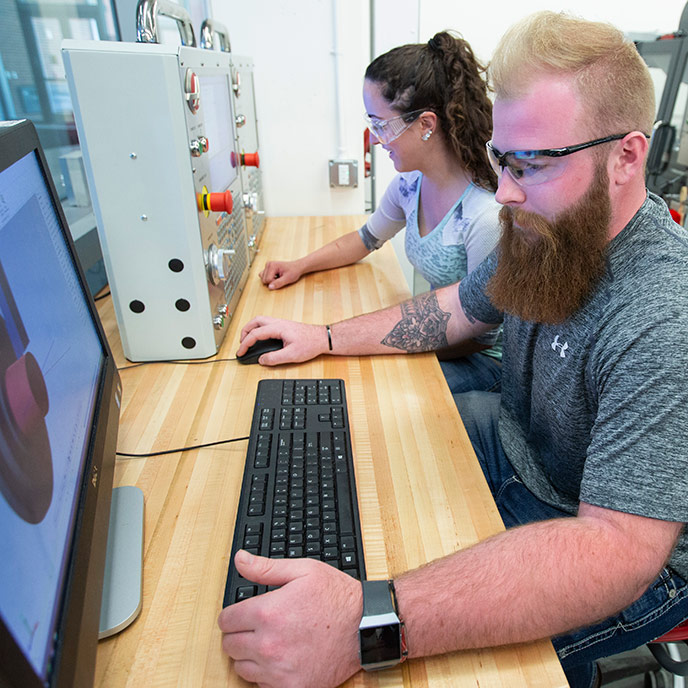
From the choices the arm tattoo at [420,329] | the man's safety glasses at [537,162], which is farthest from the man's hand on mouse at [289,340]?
the man's safety glasses at [537,162]

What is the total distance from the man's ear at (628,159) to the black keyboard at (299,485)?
19.0 inches

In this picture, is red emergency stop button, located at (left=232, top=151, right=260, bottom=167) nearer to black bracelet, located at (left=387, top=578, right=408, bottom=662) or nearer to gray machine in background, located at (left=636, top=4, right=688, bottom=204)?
black bracelet, located at (left=387, top=578, right=408, bottom=662)

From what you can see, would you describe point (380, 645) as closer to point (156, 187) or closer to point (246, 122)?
point (156, 187)

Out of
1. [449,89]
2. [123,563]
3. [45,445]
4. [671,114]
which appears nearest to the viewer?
[45,445]

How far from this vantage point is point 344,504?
645mm

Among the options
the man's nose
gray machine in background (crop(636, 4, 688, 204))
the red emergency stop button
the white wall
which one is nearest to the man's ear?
the man's nose

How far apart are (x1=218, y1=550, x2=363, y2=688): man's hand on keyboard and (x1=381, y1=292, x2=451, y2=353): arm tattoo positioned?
574 millimetres

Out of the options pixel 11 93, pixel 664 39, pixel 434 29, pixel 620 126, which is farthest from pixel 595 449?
pixel 664 39

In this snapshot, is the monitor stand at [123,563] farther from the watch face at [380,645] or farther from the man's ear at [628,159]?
the man's ear at [628,159]

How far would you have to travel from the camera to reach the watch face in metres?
0.49

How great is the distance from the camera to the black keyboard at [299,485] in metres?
0.59

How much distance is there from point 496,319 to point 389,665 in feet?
2.30

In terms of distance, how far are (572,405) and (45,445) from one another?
25.9 inches

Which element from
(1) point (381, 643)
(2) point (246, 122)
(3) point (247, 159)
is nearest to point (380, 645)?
(1) point (381, 643)
